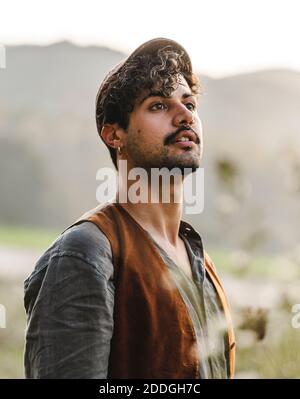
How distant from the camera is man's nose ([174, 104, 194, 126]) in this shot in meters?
1.51

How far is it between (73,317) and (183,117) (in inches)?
20.2

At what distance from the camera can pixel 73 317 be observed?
1.33 m

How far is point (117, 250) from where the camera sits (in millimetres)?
1419

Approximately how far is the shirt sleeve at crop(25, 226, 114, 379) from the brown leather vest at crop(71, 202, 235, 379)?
3 centimetres

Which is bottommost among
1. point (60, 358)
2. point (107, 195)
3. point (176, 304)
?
point (60, 358)

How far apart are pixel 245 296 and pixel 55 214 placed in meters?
2.17

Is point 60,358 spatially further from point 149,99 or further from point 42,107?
point 42,107

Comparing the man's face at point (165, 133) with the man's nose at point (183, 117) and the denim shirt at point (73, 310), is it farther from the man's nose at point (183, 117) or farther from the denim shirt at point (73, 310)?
the denim shirt at point (73, 310)

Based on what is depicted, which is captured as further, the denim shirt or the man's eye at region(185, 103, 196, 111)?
the man's eye at region(185, 103, 196, 111)

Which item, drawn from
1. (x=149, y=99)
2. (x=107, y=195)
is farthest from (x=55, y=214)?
(x=149, y=99)
